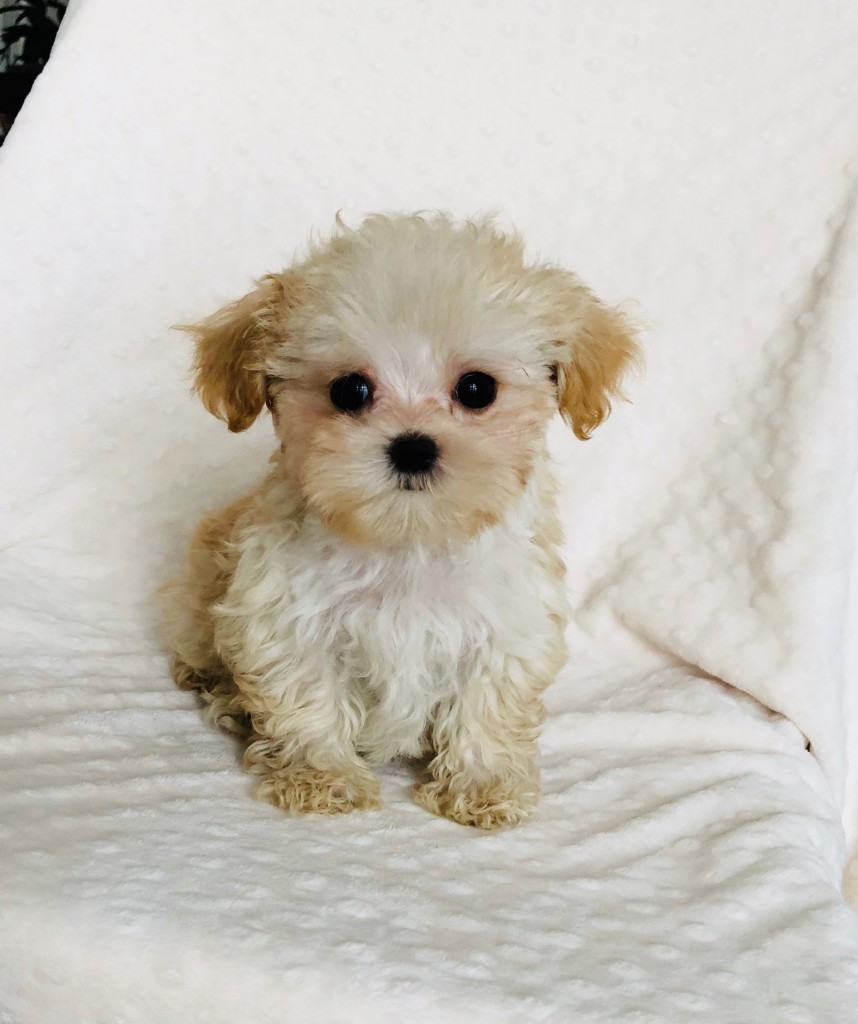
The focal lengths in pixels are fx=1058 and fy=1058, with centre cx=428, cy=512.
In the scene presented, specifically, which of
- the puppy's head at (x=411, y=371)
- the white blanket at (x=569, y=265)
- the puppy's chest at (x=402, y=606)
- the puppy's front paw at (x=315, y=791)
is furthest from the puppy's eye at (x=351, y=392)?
the white blanket at (x=569, y=265)

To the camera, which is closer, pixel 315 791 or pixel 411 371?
pixel 411 371

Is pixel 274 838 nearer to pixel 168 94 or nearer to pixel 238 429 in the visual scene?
pixel 238 429

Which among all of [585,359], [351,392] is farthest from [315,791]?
[585,359]

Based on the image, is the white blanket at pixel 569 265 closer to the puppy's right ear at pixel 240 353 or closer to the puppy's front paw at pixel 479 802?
the puppy's front paw at pixel 479 802

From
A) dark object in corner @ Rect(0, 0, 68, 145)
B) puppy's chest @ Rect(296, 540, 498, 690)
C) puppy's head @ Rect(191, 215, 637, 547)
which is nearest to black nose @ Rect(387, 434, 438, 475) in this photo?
puppy's head @ Rect(191, 215, 637, 547)

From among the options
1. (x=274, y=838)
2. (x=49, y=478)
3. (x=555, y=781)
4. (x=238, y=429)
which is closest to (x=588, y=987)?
(x=274, y=838)

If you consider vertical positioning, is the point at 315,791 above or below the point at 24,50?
below

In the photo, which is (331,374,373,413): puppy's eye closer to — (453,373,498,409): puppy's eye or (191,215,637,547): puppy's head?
(191,215,637,547): puppy's head

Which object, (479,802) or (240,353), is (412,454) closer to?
(240,353)
